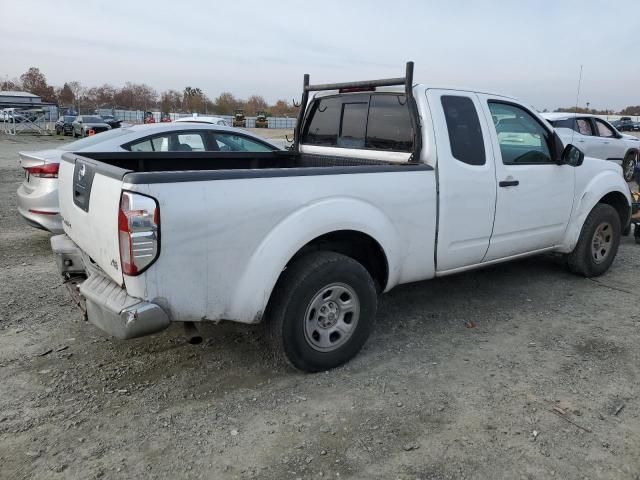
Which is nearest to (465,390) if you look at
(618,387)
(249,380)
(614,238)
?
(618,387)

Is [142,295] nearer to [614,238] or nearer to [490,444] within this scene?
[490,444]

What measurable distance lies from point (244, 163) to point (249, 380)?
8.01 feet

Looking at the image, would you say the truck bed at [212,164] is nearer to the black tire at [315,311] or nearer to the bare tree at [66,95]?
the black tire at [315,311]

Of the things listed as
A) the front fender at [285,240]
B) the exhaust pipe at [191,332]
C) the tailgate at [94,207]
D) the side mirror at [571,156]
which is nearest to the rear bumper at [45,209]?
the tailgate at [94,207]

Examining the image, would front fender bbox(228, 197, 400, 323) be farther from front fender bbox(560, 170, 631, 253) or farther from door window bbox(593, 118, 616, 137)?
door window bbox(593, 118, 616, 137)

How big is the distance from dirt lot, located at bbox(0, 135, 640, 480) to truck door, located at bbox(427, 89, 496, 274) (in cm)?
70

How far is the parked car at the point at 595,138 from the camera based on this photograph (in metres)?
13.1

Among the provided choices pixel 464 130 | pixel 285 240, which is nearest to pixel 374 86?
pixel 464 130

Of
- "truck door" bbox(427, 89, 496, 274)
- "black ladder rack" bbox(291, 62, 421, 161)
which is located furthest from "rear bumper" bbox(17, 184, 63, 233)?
"truck door" bbox(427, 89, 496, 274)

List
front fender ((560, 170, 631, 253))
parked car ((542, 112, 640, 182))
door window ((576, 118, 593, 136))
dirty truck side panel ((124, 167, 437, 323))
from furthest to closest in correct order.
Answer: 1. door window ((576, 118, 593, 136))
2. parked car ((542, 112, 640, 182))
3. front fender ((560, 170, 631, 253))
4. dirty truck side panel ((124, 167, 437, 323))

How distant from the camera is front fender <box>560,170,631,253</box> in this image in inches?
209

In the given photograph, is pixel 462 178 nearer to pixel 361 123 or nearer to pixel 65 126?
pixel 361 123

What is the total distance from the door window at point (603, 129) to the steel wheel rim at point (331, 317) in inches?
506

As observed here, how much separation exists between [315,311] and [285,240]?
0.58m
